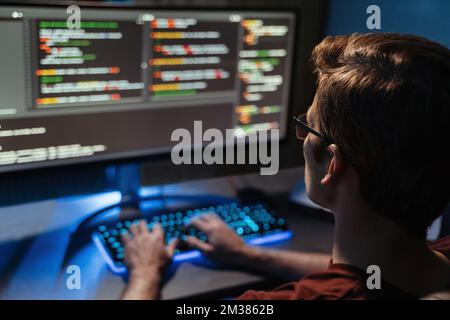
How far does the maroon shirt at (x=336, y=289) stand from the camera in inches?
31.9

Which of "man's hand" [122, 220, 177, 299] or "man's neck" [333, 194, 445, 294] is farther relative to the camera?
"man's hand" [122, 220, 177, 299]

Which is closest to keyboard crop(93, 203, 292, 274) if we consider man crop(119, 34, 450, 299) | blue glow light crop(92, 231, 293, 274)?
blue glow light crop(92, 231, 293, 274)

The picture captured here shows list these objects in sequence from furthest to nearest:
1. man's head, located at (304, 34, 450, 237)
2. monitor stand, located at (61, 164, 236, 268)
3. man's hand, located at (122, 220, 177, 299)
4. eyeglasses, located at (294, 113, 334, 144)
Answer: monitor stand, located at (61, 164, 236, 268) → man's hand, located at (122, 220, 177, 299) → eyeglasses, located at (294, 113, 334, 144) → man's head, located at (304, 34, 450, 237)

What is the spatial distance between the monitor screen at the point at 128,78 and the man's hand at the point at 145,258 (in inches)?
9.0

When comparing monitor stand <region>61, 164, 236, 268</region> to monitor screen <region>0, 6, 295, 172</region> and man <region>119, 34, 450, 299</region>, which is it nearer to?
monitor screen <region>0, 6, 295, 172</region>

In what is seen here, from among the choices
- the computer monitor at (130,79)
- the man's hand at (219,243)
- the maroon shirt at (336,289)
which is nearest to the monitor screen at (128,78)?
the computer monitor at (130,79)

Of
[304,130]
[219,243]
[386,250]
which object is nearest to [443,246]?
[386,250]

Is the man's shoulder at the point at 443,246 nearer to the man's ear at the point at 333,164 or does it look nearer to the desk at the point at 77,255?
the man's ear at the point at 333,164

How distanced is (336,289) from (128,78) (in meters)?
0.75

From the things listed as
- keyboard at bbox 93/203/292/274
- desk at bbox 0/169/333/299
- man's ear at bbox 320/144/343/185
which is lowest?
desk at bbox 0/169/333/299

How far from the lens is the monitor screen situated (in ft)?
4.02

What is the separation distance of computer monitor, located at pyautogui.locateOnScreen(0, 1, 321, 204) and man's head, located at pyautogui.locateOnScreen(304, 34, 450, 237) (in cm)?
56

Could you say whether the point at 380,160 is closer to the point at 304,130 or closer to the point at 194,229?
the point at 304,130

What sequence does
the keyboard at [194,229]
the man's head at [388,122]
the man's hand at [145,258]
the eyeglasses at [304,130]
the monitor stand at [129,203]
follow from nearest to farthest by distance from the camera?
the man's head at [388,122] → the eyeglasses at [304,130] → the man's hand at [145,258] → the keyboard at [194,229] → the monitor stand at [129,203]
